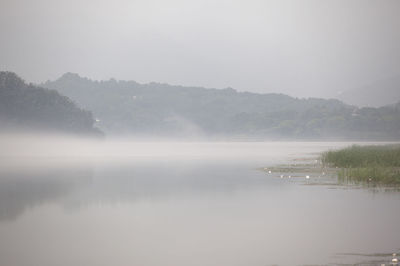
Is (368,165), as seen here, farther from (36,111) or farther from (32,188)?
(36,111)

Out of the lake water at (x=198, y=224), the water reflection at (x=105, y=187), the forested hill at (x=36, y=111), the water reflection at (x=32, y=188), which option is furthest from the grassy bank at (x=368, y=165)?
the forested hill at (x=36, y=111)

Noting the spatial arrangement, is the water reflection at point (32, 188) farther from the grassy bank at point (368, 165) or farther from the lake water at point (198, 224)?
the grassy bank at point (368, 165)

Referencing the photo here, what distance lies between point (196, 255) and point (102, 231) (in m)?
3.67

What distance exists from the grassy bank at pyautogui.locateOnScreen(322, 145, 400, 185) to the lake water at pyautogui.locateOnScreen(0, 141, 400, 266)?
62.6 inches

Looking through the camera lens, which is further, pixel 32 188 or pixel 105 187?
pixel 105 187

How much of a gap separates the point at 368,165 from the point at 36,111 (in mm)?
96081

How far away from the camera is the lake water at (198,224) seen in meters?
11.1

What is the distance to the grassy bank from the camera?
23962mm

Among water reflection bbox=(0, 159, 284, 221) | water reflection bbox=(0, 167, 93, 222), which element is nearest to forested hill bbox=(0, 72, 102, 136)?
water reflection bbox=(0, 167, 93, 222)

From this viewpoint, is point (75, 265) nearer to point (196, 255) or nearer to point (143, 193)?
point (196, 255)

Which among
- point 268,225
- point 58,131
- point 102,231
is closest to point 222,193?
point 268,225

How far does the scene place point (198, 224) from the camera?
586 inches

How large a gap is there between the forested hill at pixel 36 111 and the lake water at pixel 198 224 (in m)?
86.8

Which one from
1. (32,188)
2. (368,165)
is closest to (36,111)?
(32,188)
